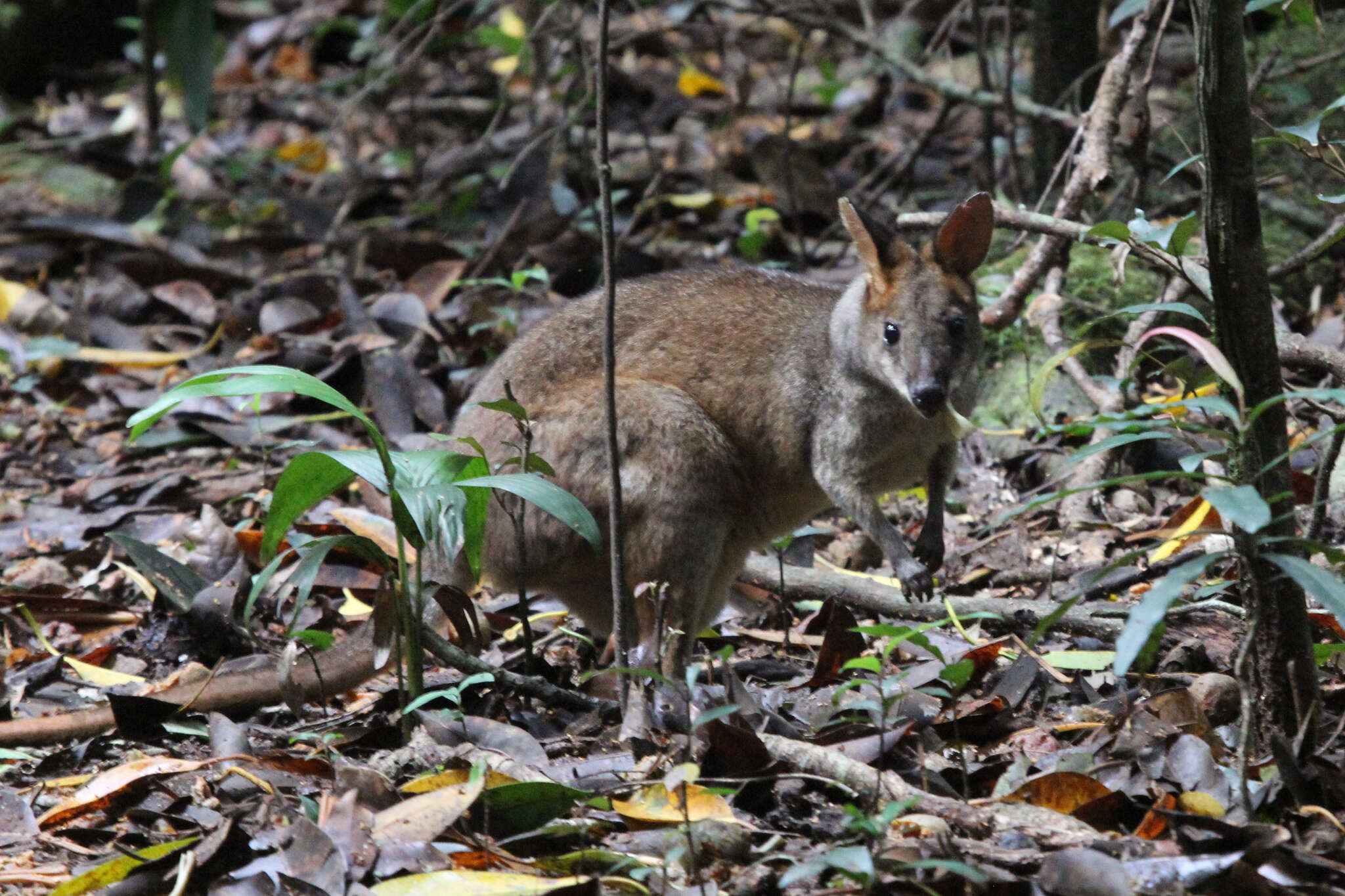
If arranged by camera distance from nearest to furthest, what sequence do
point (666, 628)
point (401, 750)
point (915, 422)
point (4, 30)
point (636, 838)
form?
1. point (636, 838)
2. point (401, 750)
3. point (666, 628)
4. point (915, 422)
5. point (4, 30)

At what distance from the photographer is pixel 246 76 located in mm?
12531

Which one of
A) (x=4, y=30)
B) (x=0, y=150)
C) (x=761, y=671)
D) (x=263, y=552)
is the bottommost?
(x=761, y=671)

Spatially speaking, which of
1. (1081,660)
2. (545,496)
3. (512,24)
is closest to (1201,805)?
(1081,660)

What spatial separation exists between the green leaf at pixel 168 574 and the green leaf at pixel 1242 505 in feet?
10.8

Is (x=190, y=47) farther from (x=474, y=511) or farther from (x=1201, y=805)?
(x=1201, y=805)

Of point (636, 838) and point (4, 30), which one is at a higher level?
point (4, 30)

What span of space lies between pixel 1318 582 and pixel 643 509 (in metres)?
2.24

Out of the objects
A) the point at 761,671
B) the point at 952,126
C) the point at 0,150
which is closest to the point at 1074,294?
the point at 761,671

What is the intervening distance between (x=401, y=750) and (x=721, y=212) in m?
5.74

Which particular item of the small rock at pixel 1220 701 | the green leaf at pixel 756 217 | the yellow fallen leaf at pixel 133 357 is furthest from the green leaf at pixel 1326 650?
the yellow fallen leaf at pixel 133 357

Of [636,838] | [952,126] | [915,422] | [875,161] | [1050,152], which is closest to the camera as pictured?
[636,838]

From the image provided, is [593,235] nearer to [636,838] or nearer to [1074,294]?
[1074,294]

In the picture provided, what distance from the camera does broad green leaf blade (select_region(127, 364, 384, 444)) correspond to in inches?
123

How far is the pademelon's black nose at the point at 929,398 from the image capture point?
4.18 m
